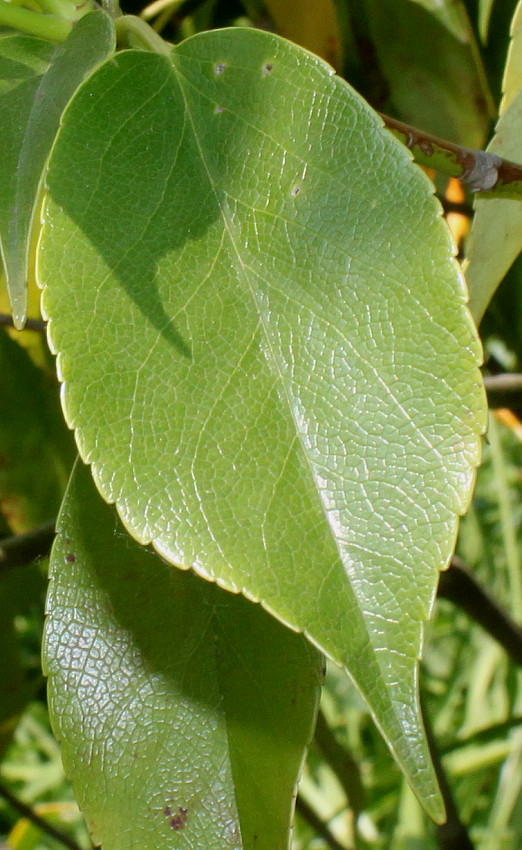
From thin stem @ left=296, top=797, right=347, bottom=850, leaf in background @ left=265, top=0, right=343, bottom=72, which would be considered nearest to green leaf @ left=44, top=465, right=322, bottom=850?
leaf in background @ left=265, top=0, right=343, bottom=72

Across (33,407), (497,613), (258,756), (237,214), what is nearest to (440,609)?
(497,613)

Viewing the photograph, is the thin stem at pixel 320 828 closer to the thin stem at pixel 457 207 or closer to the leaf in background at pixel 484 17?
the thin stem at pixel 457 207

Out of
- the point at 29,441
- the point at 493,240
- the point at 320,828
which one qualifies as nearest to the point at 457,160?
the point at 493,240

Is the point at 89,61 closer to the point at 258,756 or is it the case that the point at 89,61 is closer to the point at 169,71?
the point at 169,71

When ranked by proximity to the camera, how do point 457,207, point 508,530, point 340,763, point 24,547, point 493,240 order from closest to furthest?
point 493,240, point 24,547, point 457,207, point 340,763, point 508,530

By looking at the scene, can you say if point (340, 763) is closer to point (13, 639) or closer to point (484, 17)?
point (13, 639)

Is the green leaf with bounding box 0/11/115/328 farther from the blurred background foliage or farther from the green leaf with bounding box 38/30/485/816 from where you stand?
the blurred background foliage

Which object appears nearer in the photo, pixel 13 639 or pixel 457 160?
pixel 457 160
